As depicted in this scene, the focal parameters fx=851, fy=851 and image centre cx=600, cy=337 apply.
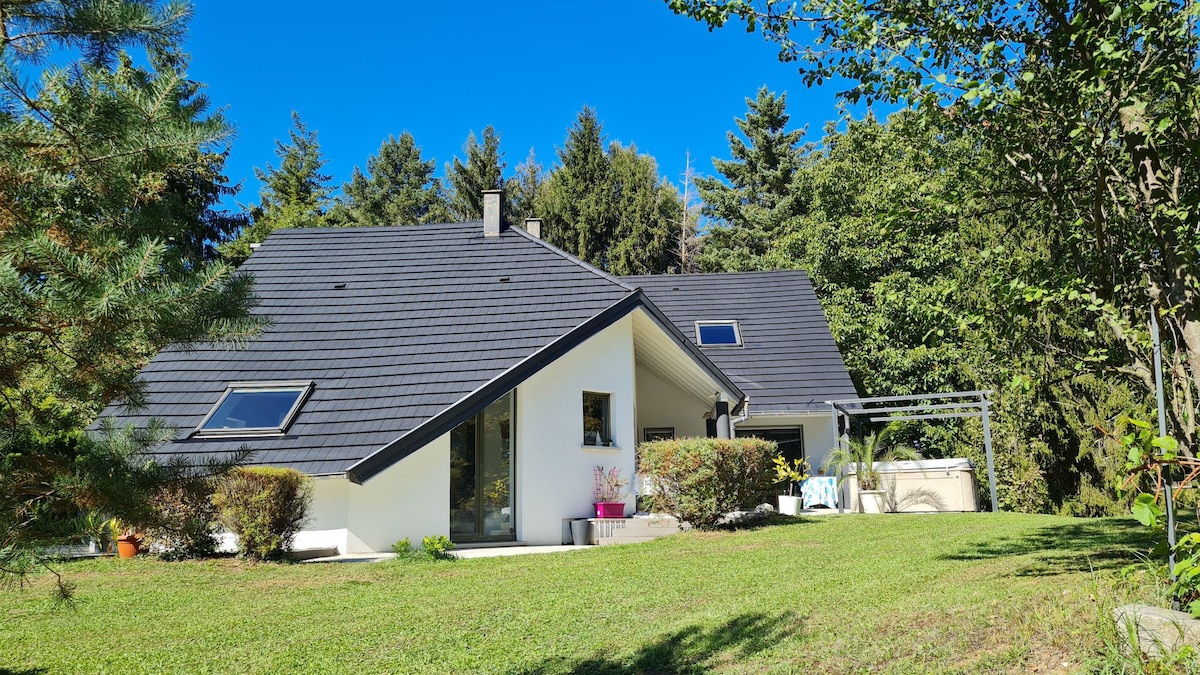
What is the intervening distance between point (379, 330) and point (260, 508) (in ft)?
17.2

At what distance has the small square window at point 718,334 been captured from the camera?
2212cm

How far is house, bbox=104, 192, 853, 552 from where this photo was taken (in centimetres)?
1273

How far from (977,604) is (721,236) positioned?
34.8 m

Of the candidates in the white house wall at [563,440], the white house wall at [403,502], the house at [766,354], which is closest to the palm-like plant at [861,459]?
the house at [766,354]

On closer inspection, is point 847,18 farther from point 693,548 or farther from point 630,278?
point 630,278

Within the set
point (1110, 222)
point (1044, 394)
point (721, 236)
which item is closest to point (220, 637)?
point (1110, 222)

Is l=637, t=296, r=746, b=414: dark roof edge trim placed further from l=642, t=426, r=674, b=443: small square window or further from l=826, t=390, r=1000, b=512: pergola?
l=642, t=426, r=674, b=443: small square window

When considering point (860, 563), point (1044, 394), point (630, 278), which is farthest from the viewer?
point (630, 278)

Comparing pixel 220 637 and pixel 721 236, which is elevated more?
pixel 721 236

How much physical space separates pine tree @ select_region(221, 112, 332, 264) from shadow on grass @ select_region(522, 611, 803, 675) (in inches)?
1301

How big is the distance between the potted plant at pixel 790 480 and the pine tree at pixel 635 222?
782 inches

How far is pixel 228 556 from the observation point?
450 inches

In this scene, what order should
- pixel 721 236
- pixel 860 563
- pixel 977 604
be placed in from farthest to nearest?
pixel 721 236 → pixel 860 563 → pixel 977 604

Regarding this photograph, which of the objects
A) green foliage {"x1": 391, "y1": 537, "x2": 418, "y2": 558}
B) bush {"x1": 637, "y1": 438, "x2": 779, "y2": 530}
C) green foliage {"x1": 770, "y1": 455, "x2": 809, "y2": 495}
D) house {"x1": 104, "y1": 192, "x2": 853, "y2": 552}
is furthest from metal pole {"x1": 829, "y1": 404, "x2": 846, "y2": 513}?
green foliage {"x1": 391, "y1": 537, "x2": 418, "y2": 558}
